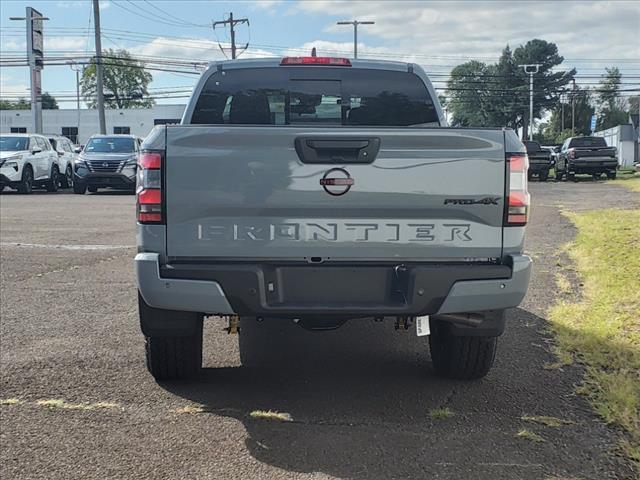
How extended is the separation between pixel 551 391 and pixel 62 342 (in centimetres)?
357

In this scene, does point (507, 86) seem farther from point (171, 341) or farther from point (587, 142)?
point (171, 341)

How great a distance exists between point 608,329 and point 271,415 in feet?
9.91

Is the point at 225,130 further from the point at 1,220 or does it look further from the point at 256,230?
the point at 1,220

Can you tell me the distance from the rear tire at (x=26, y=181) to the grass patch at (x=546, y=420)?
20630 millimetres

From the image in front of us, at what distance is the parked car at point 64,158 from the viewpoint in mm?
24797

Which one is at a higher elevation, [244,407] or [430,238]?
[430,238]

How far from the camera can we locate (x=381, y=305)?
3697 mm

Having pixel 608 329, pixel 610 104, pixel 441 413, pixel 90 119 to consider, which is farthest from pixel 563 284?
pixel 610 104

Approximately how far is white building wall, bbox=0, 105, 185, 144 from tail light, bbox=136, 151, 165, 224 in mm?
71353

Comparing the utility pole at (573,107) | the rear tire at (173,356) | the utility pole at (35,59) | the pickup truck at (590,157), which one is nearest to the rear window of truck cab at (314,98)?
the rear tire at (173,356)

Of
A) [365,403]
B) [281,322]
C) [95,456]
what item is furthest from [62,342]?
[365,403]

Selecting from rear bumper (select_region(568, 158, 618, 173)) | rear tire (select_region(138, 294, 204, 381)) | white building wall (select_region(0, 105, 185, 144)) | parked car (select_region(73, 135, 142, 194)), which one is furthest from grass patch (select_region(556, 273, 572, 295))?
white building wall (select_region(0, 105, 185, 144))

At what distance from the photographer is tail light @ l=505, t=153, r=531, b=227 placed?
3.72 m

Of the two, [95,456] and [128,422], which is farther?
[128,422]
